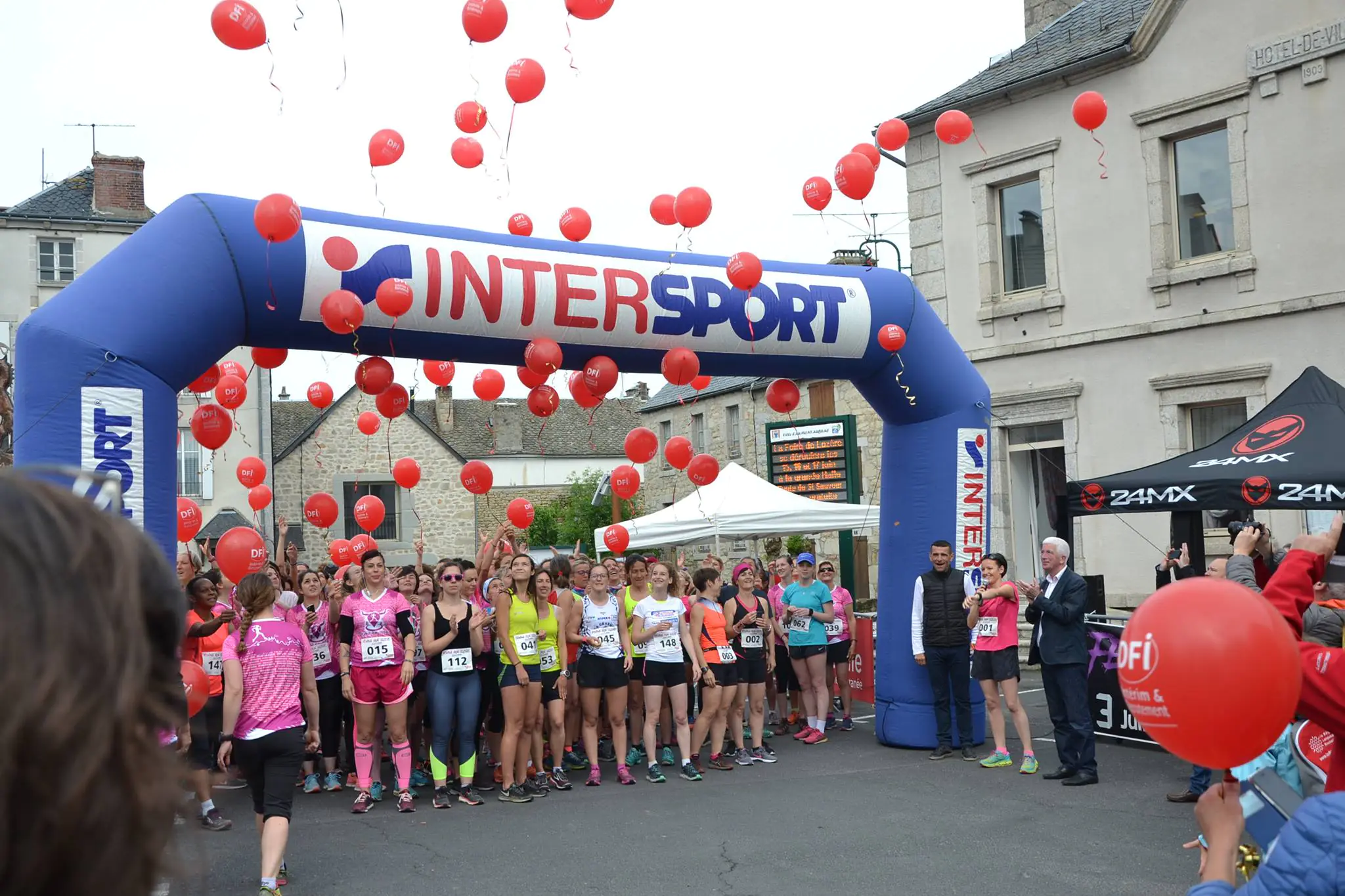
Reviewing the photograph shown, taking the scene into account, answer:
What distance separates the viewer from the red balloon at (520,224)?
9.97 meters

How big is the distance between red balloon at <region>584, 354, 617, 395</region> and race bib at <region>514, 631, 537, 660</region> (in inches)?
81.0

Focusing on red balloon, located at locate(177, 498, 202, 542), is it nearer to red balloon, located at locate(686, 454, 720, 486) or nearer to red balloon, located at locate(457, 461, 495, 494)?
red balloon, located at locate(457, 461, 495, 494)

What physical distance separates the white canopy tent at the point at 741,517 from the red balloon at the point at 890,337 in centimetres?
544

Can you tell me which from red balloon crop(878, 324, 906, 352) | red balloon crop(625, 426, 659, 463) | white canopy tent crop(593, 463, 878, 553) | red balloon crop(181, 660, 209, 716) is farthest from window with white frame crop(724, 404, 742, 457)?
red balloon crop(181, 660, 209, 716)

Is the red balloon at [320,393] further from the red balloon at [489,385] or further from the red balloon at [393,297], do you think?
the red balloon at [393,297]

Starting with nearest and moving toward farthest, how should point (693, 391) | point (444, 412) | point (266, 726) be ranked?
point (266, 726)
point (693, 391)
point (444, 412)

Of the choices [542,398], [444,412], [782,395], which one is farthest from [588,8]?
[444,412]

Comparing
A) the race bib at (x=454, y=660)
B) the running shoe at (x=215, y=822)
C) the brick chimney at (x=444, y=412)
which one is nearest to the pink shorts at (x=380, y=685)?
the race bib at (x=454, y=660)

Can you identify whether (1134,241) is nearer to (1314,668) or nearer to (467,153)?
(467,153)

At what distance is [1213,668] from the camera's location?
3016 mm

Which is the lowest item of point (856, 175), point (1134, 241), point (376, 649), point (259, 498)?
point (376, 649)

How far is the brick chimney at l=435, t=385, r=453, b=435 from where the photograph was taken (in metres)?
49.5

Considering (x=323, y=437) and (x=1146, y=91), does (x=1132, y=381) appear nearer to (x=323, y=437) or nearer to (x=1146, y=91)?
(x=1146, y=91)

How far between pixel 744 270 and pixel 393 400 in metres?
2.96
